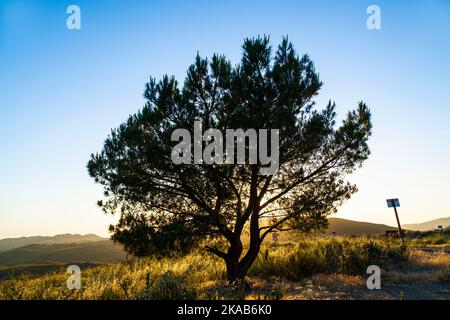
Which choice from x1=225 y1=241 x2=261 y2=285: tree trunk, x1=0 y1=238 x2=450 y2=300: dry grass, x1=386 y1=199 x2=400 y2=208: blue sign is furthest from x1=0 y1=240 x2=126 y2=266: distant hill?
x1=225 y1=241 x2=261 y2=285: tree trunk

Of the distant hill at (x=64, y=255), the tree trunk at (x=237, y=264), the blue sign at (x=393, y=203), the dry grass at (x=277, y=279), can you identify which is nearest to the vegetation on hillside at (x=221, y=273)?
the dry grass at (x=277, y=279)

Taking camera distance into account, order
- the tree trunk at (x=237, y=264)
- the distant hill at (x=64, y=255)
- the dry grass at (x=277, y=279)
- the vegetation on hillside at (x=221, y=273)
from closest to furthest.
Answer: the dry grass at (x=277, y=279)
the vegetation on hillside at (x=221, y=273)
the tree trunk at (x=237, y=264)
the distant hill at (x=64, y=255)

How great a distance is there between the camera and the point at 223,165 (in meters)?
8.60

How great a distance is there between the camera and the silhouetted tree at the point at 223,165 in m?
8.80

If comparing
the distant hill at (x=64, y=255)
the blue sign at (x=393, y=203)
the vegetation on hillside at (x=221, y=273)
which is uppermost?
the blue sign at (x=393, y=203)

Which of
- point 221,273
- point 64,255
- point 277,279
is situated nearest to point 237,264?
point 277,279

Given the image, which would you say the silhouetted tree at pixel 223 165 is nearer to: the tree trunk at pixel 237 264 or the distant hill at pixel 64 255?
the tree trunk at pixel 237 264

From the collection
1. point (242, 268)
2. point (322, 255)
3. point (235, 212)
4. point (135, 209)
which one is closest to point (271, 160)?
point (235, 212)

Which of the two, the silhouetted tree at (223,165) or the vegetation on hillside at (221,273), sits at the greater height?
the silhouetted tree at (223,165)

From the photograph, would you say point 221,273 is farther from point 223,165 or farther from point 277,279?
point 223,165

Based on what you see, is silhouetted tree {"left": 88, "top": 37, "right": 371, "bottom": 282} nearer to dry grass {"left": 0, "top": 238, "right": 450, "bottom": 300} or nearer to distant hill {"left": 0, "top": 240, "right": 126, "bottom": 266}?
dry grass {"left": 0, "top": 238, "right": 450, "bottom": 300}

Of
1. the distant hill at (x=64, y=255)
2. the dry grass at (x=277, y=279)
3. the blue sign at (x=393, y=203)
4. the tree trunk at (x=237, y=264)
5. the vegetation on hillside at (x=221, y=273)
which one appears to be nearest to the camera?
the dry grass at (x=277, y=279)

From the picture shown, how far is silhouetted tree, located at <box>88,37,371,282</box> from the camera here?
8.80 m

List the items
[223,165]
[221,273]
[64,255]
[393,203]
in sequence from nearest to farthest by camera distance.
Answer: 1. [223,165]
2. [221,273]
3. [393,203]
4. [64,255]
